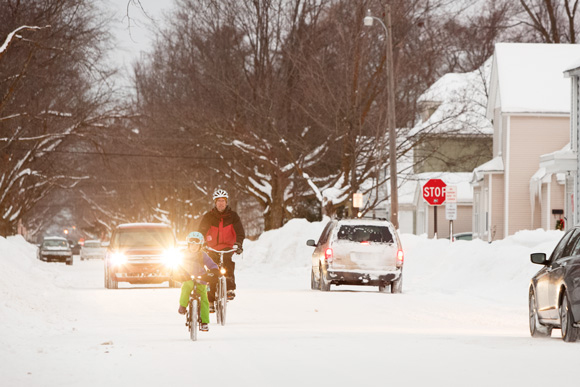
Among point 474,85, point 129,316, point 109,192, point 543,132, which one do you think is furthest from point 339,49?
point 109,192

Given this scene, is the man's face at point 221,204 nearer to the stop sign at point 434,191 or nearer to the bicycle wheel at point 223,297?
the bicycle wheel at point 223,297

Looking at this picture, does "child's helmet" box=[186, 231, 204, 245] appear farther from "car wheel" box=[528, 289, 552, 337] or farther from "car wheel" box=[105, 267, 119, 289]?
"car wheel" box=[105, 267, 119, 289]

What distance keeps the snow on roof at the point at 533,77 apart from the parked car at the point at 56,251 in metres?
25.2

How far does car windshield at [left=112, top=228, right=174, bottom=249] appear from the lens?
3148 cm

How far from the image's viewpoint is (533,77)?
176ft

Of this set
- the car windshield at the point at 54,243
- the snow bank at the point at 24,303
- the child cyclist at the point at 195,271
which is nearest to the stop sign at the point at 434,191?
the snow bank at the point at 24,303

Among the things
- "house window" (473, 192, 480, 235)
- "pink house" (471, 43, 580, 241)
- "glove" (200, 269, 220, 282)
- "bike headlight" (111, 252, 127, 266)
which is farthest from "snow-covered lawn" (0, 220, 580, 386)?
"house window" (473, 192, 480, 235)

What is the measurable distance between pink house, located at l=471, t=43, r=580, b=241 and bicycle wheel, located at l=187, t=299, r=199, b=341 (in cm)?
3634

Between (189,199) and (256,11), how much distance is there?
36.9 metres

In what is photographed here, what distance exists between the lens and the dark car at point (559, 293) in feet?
47.6

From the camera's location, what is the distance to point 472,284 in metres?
28.9

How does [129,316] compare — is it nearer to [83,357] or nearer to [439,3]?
[83,357]

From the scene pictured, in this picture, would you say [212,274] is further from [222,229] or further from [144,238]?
[144,238]

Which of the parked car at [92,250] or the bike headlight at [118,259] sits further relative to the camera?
the parked car at [92,250]
